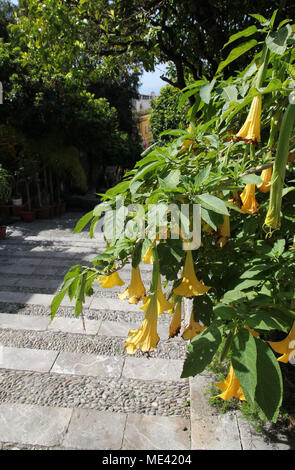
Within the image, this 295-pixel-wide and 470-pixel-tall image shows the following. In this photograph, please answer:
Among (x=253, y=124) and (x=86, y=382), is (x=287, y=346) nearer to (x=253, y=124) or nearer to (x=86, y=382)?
(x=253, y=124)

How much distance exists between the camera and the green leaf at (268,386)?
0.73 meters

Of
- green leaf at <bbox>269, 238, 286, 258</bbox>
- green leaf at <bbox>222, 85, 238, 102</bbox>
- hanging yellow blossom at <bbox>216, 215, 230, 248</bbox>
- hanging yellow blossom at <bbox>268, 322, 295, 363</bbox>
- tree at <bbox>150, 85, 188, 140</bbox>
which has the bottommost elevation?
hanging yellow blossom at <bbox>268, 322, 295, 363</bbox>

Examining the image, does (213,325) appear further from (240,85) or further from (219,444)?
(219,444)

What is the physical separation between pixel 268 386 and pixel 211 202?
0.43 m

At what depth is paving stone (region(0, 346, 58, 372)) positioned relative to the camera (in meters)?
2.58

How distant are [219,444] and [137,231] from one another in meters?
A: 1.41

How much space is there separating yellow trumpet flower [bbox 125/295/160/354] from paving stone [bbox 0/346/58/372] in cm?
190

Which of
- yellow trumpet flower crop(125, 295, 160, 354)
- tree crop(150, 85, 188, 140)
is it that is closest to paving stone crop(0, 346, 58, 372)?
yellow trumpet flower crop(125, 295, 160, 354)

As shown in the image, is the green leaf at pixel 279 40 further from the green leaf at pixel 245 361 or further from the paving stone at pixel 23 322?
the paving stone at pixel 23 322

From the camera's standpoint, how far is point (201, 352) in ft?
2.60

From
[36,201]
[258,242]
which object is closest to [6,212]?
[36,201]

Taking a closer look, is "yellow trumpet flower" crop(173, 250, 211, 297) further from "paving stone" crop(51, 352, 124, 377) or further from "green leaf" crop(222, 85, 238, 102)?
"paving stone" crop(51, 352, 124, 377)

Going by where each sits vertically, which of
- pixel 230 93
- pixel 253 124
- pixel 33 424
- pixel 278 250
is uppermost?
pixel 230 93

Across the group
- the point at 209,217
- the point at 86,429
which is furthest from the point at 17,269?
the point at 209,217
